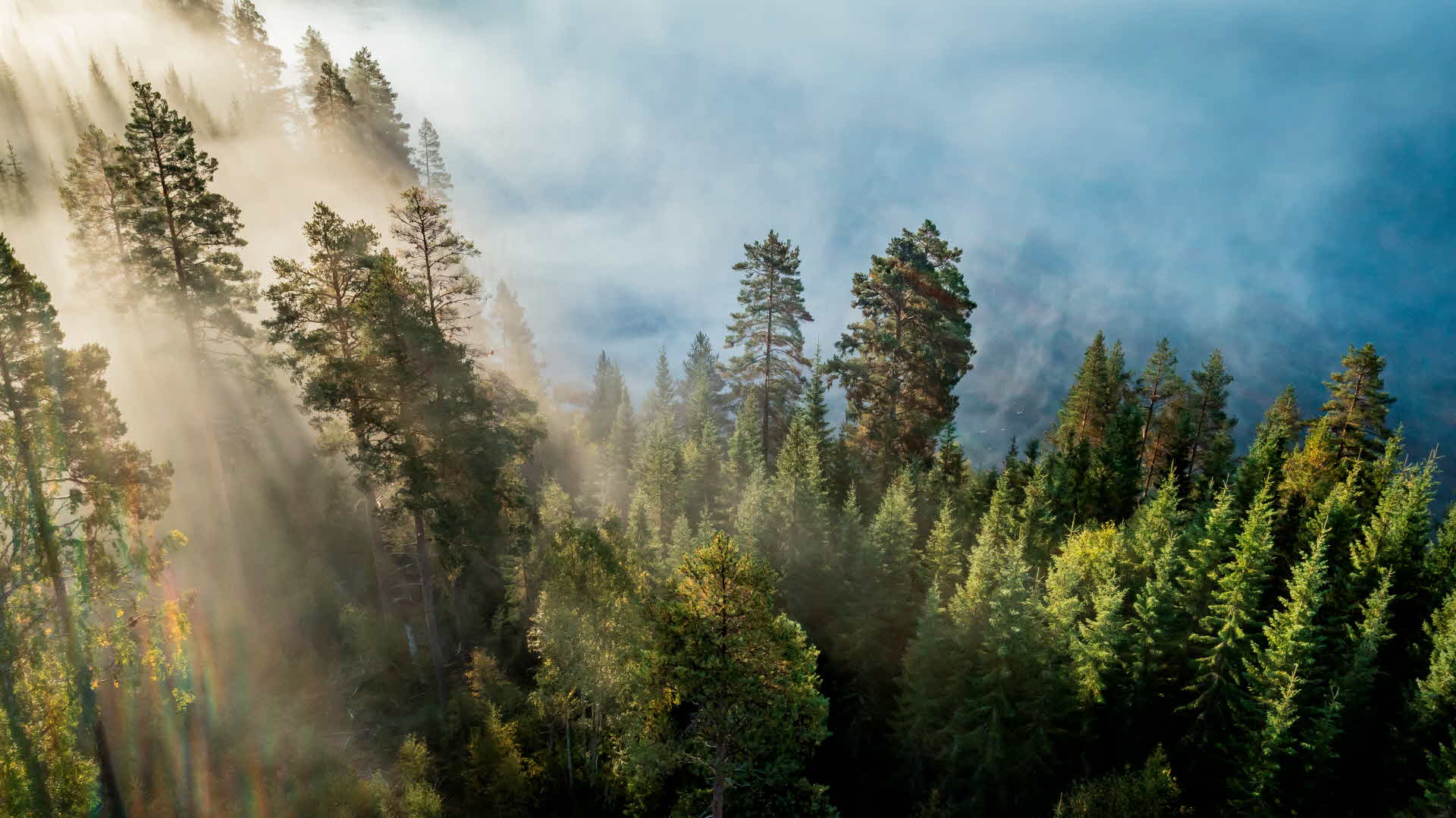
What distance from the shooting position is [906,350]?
37938mm

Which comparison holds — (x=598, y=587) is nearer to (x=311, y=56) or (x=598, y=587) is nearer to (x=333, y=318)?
(x=333, y=318)

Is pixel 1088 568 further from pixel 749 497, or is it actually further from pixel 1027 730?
pixel 749 497

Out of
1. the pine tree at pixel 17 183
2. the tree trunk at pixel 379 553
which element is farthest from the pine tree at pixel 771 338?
the pine tree at pixel 17 183

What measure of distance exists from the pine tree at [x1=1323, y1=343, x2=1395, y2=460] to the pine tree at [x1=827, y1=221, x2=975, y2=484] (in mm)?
20522

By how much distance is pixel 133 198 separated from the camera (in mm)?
25719

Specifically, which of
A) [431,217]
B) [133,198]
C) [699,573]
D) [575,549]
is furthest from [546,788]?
[133,198]

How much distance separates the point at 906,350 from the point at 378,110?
54108 mm

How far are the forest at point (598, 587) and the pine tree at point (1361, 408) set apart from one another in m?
0.22

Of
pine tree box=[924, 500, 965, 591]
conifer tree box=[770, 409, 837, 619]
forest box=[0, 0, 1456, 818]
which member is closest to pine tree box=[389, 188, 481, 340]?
forest box=[0, 0, 1456, 818]

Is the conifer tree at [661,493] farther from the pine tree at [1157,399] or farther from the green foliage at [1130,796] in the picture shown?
the pine tree at [1157,399]

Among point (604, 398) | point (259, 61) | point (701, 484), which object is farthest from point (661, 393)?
point (259, 61)

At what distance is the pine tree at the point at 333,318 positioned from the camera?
2344 cm

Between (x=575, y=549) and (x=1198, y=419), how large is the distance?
47.2 metres

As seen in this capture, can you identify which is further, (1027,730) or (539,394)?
(539,394)
